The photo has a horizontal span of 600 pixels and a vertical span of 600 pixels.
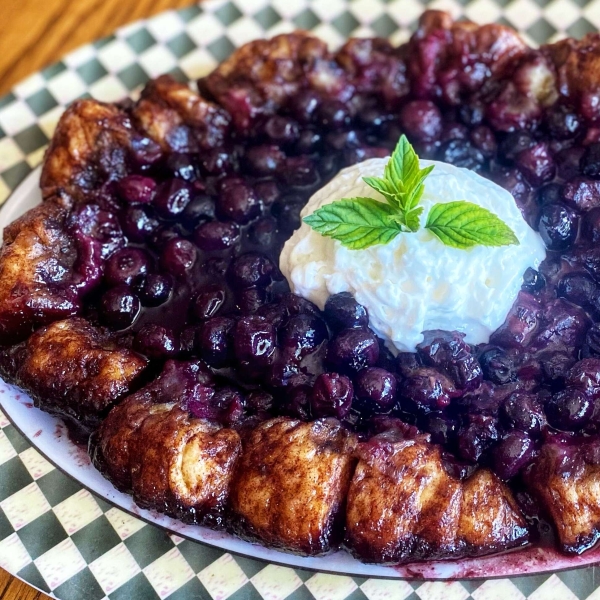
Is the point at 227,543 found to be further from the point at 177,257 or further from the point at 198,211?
the point at 198,211

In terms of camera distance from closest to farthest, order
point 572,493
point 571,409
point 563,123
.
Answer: point 572,493 → point 571,409 → point 563,123

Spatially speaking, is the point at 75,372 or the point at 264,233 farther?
the point at 264,233

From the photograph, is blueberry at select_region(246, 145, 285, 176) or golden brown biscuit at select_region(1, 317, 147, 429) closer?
golden brown biscuit at select_region(1, 317, 147, 429)

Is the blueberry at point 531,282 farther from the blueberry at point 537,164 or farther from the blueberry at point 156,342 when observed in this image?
the blueberry at point 156,342

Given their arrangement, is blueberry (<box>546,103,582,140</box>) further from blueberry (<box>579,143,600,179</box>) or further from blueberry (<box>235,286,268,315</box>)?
blueberry (<box>235,286,268,315</box>)

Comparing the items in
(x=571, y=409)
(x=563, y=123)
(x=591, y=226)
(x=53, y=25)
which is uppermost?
(x=53, y=25)

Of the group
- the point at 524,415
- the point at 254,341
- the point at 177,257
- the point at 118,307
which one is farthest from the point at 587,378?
the point at 118,307

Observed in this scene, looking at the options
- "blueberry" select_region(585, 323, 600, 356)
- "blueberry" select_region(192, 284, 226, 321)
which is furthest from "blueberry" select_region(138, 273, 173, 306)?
"blueberry" select_region(585, 323, 600, 356)
